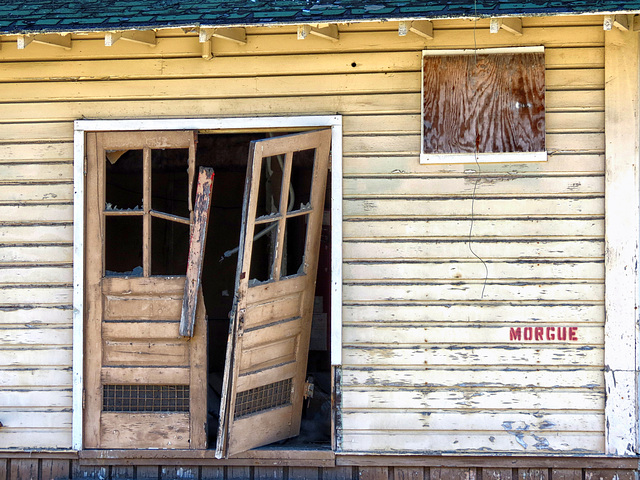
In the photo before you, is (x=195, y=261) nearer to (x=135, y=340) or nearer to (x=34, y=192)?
(x=135, y=340)

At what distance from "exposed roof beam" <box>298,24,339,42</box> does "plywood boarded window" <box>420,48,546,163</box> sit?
0.68m

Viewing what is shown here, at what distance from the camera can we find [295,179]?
7.06 meters

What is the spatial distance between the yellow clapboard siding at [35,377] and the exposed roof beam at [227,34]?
8.77 ft

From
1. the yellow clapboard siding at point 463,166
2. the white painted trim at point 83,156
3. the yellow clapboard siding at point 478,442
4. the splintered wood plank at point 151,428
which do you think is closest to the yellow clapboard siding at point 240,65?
the white painted trim at point 83,156

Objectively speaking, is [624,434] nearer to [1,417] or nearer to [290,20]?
[290,20]

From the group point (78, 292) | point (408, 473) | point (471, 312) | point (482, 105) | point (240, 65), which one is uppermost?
point (240, 65)

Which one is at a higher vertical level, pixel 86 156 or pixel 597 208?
pixel 86 156

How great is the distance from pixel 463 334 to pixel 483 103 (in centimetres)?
170

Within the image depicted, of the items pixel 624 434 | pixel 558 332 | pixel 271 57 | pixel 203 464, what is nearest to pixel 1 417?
pixel 203 464

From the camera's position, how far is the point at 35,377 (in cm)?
524

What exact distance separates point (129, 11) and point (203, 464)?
340cm

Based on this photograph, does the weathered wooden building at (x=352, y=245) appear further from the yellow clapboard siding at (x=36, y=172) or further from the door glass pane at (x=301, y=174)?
the door glass pane at (x=301, y=174)

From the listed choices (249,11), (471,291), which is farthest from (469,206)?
(249,11)

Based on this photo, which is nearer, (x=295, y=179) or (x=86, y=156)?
(x=86, y=156)
